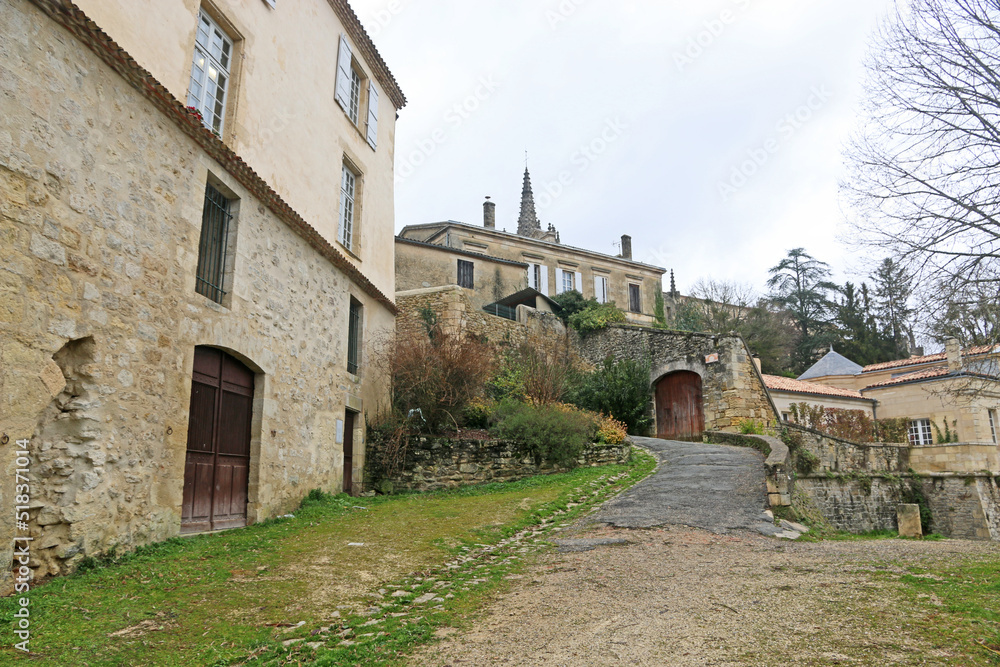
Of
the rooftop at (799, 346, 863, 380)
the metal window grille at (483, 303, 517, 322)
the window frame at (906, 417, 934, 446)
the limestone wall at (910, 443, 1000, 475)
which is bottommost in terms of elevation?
the limestone wall at (910, 443, 1000, 475)

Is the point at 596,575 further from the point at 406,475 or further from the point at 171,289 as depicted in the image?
the point at 406,475

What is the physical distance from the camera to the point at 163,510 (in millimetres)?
5934

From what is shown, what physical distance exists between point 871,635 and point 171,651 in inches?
156

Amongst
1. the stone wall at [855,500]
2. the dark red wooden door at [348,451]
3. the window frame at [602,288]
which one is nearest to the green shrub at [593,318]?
the window frame at [602,288]

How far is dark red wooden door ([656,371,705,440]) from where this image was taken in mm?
17891

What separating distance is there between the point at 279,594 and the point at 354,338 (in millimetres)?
7575

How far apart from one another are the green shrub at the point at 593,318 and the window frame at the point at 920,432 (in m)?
11.3

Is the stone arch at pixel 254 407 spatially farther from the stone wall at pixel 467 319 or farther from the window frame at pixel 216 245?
the stone wall at pixel 467 319

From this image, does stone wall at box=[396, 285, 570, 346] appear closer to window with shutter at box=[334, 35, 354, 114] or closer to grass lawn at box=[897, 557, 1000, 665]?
window with shutter at box=[334, 35, 354, 114]

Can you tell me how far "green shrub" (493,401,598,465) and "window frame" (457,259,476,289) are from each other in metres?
11.6

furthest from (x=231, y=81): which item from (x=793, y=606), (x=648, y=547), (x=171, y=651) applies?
(x=793, y=606)

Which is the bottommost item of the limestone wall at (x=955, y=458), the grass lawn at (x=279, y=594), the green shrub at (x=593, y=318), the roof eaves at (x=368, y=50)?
the grass lawn at (x=279, y=594)

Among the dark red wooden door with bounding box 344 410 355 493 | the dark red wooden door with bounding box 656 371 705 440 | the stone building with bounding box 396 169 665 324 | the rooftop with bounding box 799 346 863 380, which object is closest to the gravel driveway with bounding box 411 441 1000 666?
the dark red wooden door with bounding box 344 410 355 493

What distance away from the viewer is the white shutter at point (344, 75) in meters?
11.7
